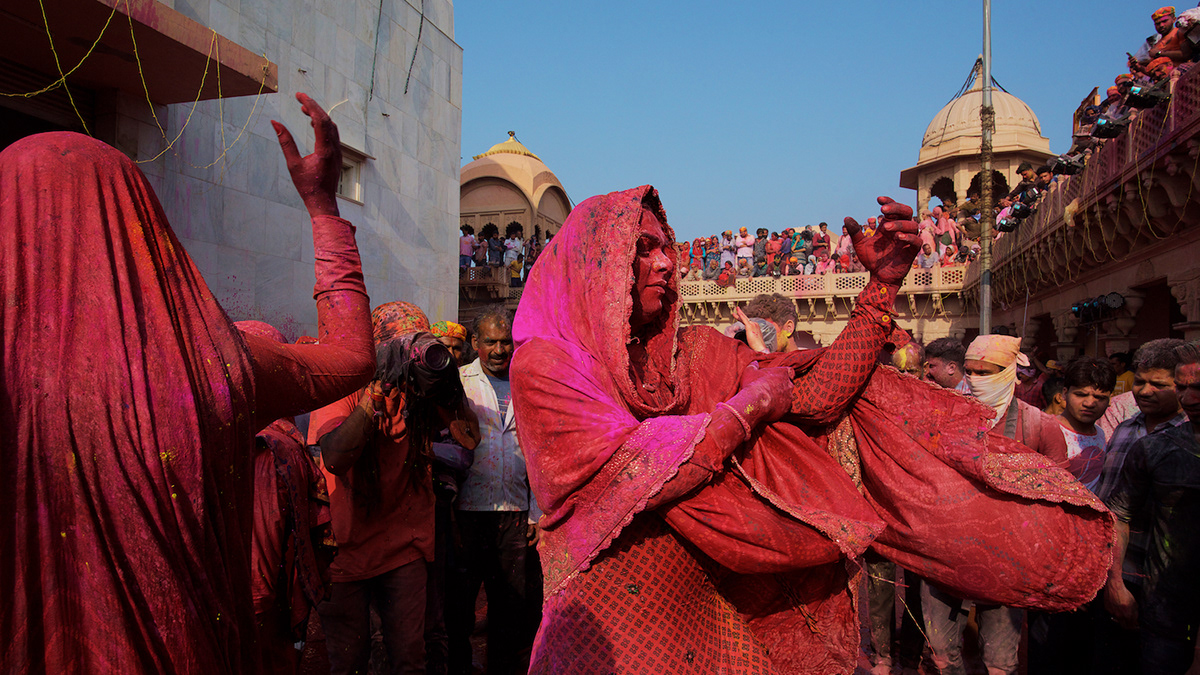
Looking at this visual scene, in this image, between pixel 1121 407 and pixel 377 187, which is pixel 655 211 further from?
pixel 377 187

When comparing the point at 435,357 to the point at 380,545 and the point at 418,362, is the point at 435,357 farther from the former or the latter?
the point at 380,545

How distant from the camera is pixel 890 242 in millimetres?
1997

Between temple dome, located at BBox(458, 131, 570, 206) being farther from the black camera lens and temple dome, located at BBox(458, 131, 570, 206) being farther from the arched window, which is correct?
the black camera lens

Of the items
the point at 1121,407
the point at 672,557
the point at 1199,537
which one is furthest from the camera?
the point at 1121,407

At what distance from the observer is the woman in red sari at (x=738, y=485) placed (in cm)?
173

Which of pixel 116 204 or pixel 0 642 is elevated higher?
pixel 116 204

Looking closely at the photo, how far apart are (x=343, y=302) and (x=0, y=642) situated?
0.84 metres

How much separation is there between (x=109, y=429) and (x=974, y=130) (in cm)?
3254

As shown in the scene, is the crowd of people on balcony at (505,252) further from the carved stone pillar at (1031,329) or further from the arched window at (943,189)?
the arched window at (943,189)

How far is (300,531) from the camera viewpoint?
2934mm

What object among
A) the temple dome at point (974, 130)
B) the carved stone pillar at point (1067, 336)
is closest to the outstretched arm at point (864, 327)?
the carved stone pillar at point (1067, 336)

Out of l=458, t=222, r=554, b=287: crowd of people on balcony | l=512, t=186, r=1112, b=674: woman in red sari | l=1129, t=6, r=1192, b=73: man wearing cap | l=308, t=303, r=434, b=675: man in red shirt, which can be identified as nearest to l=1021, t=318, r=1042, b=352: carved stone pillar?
l=1129, t=6, r=1192, b=73: man wearing cap

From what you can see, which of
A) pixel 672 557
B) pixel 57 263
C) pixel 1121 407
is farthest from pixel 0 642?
pixel 1121 407

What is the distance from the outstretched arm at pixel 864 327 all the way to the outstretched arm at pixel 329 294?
135 centimetres
